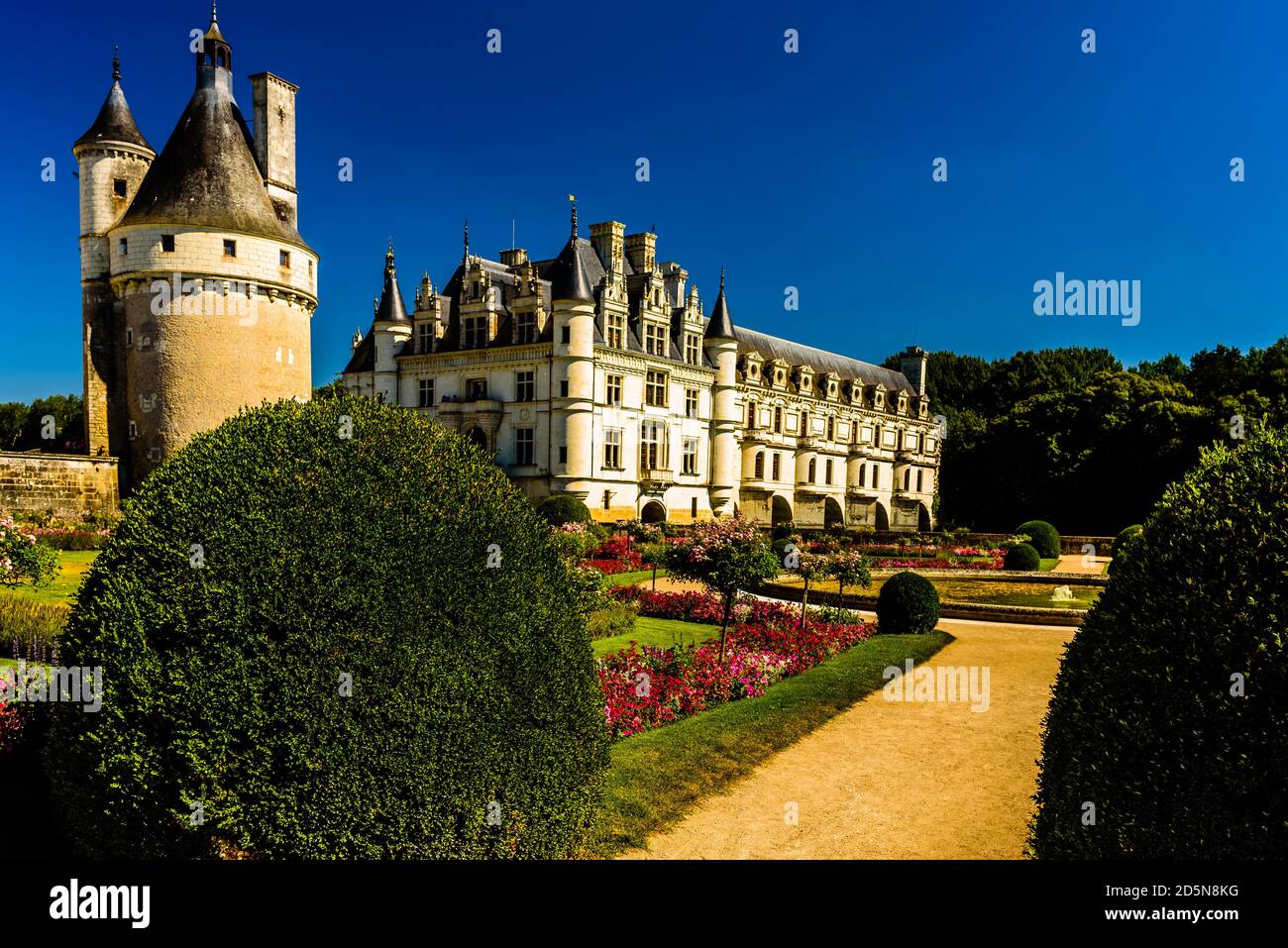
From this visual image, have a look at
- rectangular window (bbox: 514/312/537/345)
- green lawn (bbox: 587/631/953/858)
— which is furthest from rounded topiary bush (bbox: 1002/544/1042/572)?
rectangular window (bbox: 514/312/537/345)

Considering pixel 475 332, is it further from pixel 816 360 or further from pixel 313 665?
pixel 313 665

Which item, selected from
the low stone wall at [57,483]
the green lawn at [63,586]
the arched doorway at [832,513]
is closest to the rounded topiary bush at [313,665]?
the green lawn at [63,586]

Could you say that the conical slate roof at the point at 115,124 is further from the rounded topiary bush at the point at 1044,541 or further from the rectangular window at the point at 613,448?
the rounded topiary bush at the point at 1044,541

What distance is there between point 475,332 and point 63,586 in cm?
2763

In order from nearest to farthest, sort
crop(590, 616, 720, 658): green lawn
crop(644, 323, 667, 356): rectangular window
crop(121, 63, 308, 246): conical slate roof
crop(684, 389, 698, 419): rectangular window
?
crop(590, 616, 720, 658): green lawn < crop(121, 63, 308, 246): conical slate roof < crop(644, 323, 667, 356): rectangular window < crop(684, 389, 698, 419): rectangular window

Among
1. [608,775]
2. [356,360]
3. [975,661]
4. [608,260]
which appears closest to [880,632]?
[975,661]

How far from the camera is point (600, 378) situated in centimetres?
3928

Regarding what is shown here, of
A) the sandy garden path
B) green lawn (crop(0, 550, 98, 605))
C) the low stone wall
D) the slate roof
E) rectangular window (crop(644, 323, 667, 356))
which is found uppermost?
the slate roof

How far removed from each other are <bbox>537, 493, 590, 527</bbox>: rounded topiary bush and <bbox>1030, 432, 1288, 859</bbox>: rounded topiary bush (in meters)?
28.4

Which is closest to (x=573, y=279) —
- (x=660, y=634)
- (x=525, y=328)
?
(x=525, y=328)

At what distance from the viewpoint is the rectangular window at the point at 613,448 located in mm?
39688

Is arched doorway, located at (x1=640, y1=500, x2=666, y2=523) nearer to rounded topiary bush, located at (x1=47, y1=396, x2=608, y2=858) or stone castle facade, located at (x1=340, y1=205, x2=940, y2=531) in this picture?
stone castle facade, located at (x1=340, y1=205, x2=940, y2=531)

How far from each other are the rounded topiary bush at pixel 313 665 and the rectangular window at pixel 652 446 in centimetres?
3658

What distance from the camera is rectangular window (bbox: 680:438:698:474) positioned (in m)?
44.4
